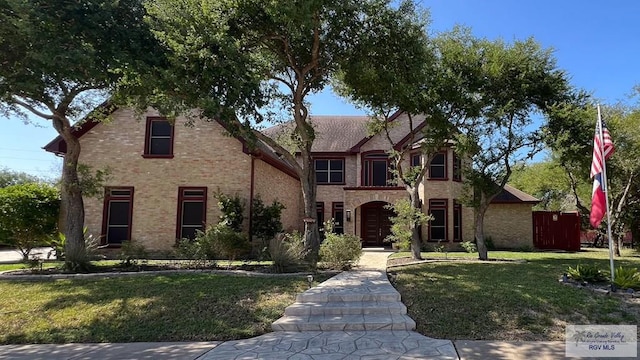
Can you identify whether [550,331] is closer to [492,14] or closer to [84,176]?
[492,14]

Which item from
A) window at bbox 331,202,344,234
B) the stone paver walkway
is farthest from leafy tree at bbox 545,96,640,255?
window at bbox 331,202,344,234

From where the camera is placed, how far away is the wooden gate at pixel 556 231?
2311 centimetres

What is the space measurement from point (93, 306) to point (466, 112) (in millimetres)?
12666

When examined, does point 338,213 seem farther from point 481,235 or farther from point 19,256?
point 19,256

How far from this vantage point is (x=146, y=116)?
16766 mm

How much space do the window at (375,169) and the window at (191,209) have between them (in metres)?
10.4

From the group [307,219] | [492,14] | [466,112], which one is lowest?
[307,219]

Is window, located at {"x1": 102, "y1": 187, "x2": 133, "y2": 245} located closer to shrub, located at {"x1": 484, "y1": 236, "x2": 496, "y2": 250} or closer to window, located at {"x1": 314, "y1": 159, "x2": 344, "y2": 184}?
window, located at {"x1": 314, "y1": 159, "x2": 344, "y2": 184}

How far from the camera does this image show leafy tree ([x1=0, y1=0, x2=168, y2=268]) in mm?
9398

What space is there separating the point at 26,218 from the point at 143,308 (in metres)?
9.64

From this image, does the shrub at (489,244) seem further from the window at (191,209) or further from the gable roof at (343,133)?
the window at (191,209)

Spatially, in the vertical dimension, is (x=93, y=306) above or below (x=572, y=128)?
below

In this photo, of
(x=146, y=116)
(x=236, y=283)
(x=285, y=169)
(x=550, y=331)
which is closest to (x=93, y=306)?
(x=236, y=283)

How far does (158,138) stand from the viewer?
1678 centimetres
